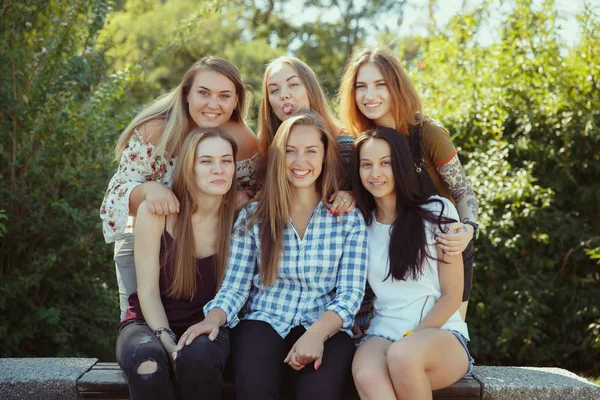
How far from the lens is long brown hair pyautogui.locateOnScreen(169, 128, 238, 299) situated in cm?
292

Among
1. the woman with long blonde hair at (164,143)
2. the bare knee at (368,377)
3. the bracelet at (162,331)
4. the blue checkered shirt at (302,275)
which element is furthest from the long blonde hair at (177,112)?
the bare knee at (368,377)

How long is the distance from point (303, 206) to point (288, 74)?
0.72m

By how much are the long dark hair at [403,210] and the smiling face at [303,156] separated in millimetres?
175

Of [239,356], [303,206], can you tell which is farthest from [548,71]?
[239,356]

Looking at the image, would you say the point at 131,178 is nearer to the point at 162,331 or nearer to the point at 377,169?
the point at 162,331

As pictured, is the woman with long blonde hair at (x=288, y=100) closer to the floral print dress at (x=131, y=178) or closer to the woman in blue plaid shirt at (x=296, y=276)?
the floral print dress at (x=131, y=178)

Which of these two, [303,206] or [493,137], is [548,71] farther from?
[303,206]

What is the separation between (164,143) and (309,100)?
732mm

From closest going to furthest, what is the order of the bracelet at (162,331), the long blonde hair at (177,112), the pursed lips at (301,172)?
the bracelet at (162,331), the pursed lips at (301,172), the long blonde hair at (177,112)

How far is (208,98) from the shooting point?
10.8 ft

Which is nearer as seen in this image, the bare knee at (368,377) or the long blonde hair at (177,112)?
the bare knee at (368,377)

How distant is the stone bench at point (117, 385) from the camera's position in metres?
2.83

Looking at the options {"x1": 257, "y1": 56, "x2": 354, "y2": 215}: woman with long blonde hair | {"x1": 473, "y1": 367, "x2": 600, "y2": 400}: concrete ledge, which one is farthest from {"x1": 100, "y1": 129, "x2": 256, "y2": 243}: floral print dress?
{"x1": 473, "y1": 367, "x2": 600, "y2": 400}: concrete ledge

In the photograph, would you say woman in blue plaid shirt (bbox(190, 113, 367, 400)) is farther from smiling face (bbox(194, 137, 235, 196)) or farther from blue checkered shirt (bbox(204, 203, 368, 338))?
smiling face (bbox(194, 137, 235, 196))
